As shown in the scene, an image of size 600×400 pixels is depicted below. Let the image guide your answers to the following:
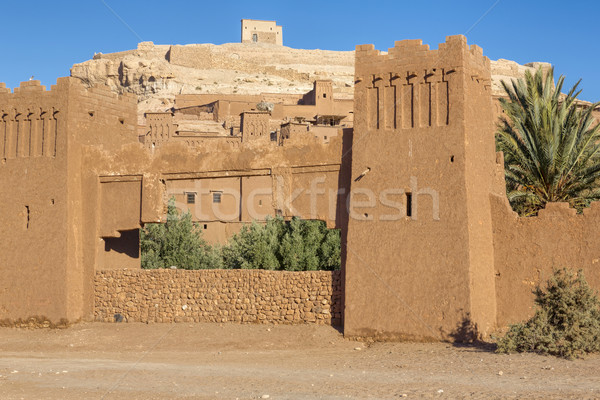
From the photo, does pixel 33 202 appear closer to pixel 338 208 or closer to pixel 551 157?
pixel 338 208

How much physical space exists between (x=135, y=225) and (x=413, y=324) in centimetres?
682

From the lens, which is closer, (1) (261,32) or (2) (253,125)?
(2) (253,125)

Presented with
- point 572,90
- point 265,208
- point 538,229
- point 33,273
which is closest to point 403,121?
point 538,229

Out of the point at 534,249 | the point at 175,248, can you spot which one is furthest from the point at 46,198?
the point at 534,249

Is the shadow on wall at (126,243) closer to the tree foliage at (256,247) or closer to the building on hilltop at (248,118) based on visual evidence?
the tree foliage at (256,247)

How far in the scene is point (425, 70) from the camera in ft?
47.0

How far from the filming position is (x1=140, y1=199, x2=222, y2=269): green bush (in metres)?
23.8

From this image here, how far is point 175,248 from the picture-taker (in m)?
24.0

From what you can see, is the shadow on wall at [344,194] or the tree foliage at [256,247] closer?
the shadow on wall at [344,194]

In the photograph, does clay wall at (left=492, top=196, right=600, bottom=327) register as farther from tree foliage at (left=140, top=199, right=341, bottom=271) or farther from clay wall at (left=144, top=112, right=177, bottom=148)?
clay wall at (left=144, top=112, right=177, bottom=148)

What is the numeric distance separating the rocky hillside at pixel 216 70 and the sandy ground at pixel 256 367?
5374 centimetres

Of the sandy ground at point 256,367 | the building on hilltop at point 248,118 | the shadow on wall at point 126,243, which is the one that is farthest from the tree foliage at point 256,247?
the building on hilltop at point 248,118

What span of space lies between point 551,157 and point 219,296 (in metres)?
8.03

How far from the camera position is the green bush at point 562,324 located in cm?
1172
